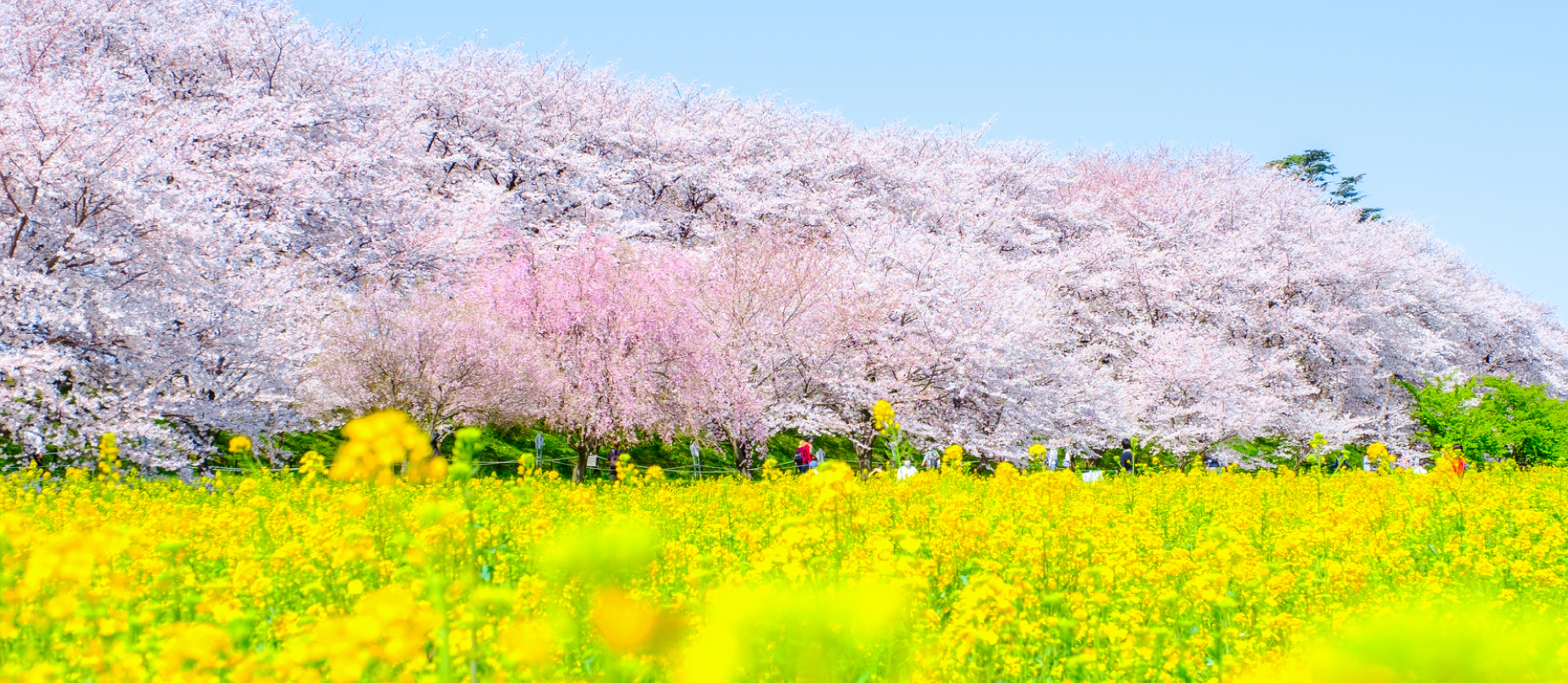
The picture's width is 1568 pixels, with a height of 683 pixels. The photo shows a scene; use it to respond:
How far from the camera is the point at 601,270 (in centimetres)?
1762

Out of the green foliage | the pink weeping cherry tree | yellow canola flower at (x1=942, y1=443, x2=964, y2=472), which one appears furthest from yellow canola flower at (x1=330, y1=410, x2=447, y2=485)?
the green foliage

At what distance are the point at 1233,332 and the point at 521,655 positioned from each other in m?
31.3

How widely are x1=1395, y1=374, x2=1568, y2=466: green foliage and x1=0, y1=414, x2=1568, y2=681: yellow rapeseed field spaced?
19.9m

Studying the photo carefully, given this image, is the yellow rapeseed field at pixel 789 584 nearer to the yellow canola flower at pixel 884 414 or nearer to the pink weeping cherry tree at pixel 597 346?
the yellow canola flower at pixel 884 414

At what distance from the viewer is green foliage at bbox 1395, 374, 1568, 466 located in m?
25.9

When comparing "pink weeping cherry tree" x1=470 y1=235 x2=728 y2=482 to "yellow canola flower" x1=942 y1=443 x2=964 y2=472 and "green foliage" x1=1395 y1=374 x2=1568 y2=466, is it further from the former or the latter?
"green foliage" x1=1395 y1=374 x2=1568 y2=466

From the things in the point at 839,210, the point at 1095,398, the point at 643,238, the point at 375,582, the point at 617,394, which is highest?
the point at 839,210

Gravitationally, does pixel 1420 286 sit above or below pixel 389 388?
above

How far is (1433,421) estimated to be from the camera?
27.9 m

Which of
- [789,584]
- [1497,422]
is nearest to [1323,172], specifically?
[1497,422]

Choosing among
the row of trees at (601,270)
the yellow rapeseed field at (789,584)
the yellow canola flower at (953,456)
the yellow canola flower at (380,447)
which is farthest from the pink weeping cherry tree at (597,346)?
the yellow canola flower at (380,447)

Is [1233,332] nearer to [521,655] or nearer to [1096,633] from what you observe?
[1096,633]

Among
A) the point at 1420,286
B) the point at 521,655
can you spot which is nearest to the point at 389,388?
the point at 521,655

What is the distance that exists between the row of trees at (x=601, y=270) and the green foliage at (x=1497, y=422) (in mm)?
1751
